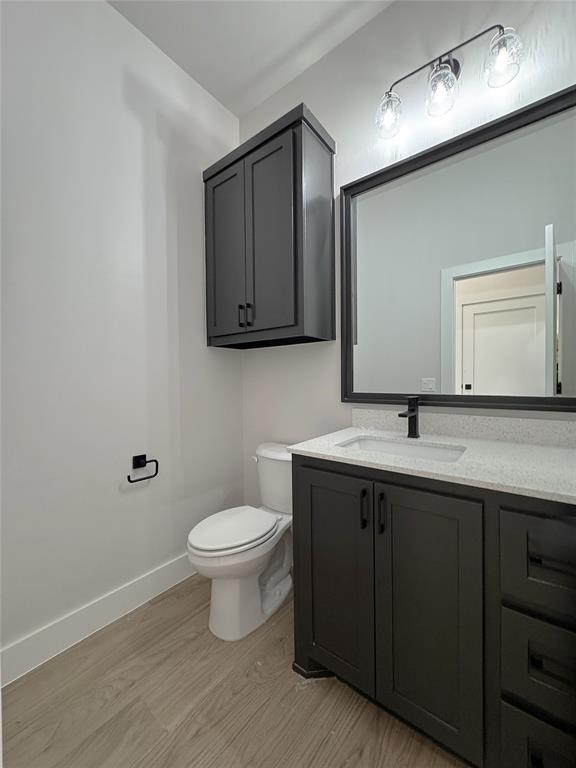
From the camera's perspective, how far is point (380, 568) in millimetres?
1133

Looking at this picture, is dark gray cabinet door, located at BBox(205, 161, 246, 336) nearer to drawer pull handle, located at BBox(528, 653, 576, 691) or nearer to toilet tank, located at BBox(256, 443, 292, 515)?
toilet tank, located at BBox(256, 443, 292, 515)

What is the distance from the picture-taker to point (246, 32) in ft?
5.74

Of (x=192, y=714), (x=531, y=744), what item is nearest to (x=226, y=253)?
(x=192, y=714)

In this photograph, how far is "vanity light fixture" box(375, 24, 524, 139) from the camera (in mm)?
1329

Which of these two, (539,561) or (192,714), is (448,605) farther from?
(192,714)

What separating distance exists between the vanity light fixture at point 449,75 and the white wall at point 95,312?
42.4 inches

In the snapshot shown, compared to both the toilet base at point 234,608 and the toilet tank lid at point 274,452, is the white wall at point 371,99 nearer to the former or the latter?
the toilet tank lid at point 274,452

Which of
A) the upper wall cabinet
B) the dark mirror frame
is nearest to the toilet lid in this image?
the dark mirror frame

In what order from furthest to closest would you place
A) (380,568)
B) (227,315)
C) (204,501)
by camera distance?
1. (204,501)
2. (227,315)
3. (380,568)

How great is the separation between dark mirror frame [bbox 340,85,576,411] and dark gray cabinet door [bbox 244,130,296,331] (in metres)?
0.32

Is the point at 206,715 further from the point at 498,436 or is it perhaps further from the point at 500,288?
the point at 500,288

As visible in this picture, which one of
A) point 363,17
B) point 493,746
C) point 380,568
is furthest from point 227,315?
point 493,746

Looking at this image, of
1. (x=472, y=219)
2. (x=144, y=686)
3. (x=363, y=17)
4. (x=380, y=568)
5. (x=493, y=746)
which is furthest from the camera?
(x=363, y=17)

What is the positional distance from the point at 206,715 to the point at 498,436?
1475 mm
